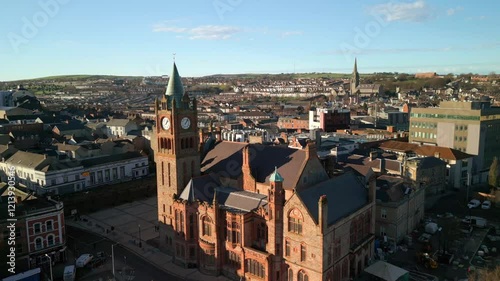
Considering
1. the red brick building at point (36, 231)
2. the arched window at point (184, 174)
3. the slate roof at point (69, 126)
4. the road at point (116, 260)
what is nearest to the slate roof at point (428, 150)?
the arched window at point (184, 174)

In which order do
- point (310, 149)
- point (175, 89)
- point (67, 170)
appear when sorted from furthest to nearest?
point (67, 170) → point (175, 89) → point (310, 149)

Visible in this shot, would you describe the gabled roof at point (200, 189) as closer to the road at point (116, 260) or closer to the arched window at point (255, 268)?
the road at point (116, 260)

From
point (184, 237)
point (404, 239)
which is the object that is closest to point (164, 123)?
point (184, 237)

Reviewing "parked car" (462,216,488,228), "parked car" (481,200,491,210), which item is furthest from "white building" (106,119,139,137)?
"parked car" (481,200,491,210)

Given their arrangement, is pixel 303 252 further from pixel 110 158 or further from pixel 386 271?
pixel 110 158

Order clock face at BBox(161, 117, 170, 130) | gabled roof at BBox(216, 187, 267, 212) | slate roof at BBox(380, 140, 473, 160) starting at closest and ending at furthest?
gabled roof at BBox(216, 187, 267, 212) → clock face at BBox(161, 117, 170, 130) → slate roof at BBox(380, 140, 473, 160)

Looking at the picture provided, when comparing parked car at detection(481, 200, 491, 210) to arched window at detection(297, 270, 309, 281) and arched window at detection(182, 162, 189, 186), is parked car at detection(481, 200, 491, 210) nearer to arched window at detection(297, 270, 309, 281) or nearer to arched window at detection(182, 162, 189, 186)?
arched window at detection(297, 270, 309, 281)

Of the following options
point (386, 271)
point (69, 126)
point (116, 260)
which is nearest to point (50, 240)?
point (116, 260)
